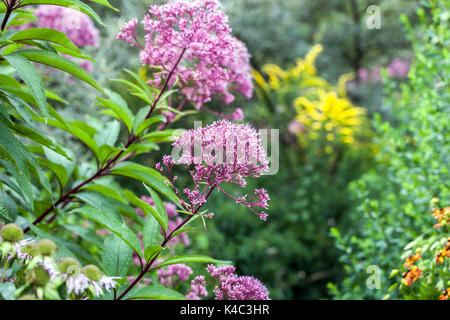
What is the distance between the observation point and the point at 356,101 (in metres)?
7.24

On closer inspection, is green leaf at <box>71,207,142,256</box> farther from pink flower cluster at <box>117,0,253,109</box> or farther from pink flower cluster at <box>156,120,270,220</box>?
pink flower cluster at <box>117,0,253,109</box>

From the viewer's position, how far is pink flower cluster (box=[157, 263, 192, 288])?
1.28 metres

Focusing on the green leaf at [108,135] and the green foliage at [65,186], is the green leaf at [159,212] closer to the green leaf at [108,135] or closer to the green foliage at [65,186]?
the green foliage at [65,186]

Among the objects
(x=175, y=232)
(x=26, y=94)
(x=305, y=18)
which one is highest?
(x=305, y=18)

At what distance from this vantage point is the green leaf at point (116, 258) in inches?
38.1

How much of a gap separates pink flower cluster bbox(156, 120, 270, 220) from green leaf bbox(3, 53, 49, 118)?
0.26 metres

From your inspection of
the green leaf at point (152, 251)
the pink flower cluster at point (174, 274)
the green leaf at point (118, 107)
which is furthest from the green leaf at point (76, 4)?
the pink flower cluster at point (174, 274)

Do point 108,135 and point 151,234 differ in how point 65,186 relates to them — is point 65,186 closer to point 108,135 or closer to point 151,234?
point 108,135

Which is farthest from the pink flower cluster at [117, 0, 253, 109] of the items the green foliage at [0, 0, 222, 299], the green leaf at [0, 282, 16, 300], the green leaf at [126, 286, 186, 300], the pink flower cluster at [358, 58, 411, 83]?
the pink flower cluster at [358, 58, 411, 83]

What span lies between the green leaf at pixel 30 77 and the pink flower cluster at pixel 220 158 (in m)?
0.26

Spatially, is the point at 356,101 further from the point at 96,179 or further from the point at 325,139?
the point at 96,179

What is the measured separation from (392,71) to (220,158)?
7149mm
